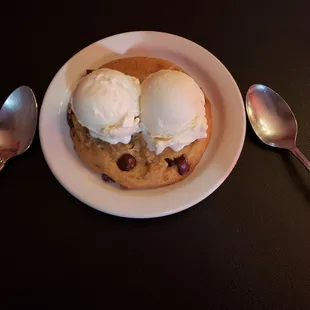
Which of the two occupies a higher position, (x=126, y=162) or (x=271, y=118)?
(x=271, y=118)

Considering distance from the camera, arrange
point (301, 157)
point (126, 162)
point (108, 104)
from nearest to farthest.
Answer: point (108, 104) → point (126, 162) → point (301, 157)

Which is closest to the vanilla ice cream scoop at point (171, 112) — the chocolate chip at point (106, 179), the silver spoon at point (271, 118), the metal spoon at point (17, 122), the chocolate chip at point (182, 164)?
the chocolate chip at point (182, 164)

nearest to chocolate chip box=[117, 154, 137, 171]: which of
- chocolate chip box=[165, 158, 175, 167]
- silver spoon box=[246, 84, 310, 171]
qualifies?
chocolate chip box=[165, 158, 175, 167]

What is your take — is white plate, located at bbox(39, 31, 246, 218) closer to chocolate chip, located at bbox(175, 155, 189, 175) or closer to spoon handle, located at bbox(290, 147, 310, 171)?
chocolate chip, located at bbox(175, 155, 189, 175)

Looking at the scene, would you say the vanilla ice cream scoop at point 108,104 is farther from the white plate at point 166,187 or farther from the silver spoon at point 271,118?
the silver spoon at point 271,118

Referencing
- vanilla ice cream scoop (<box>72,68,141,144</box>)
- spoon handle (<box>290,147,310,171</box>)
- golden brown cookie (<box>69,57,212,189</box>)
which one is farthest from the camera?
spoon handle (<box>290,147,310,171</box>)

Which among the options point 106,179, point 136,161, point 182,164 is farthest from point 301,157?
point 106,179

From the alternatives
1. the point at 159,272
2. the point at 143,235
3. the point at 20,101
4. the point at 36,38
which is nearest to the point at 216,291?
the point at 159,272

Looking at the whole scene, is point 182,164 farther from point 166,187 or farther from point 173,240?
point 173,240
